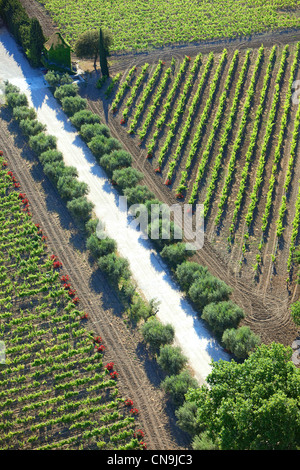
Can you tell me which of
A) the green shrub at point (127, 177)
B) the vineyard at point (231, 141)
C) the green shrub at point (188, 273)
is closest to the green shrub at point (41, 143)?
the green shrub at point (127, 177)

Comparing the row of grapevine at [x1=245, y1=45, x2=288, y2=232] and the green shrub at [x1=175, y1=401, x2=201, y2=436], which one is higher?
the row of grapevine at [x1=245, y1=45, x2=288, y2=232]

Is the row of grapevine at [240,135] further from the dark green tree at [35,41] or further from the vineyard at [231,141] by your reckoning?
the dark green tree at [35,41]

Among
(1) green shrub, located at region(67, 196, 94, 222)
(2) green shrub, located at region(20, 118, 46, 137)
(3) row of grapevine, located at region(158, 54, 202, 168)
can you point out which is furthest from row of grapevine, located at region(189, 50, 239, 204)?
(2) green shrub, located at region(20, 118, 46, 137)

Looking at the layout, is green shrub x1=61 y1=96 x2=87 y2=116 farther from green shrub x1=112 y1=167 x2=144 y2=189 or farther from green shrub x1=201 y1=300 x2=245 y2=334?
green shrub x1=201 y1=300 x2=245 y2=334

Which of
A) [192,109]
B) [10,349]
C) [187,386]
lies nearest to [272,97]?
[192,109]

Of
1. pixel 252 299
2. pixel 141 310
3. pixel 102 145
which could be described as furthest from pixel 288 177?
pixel 141 310
